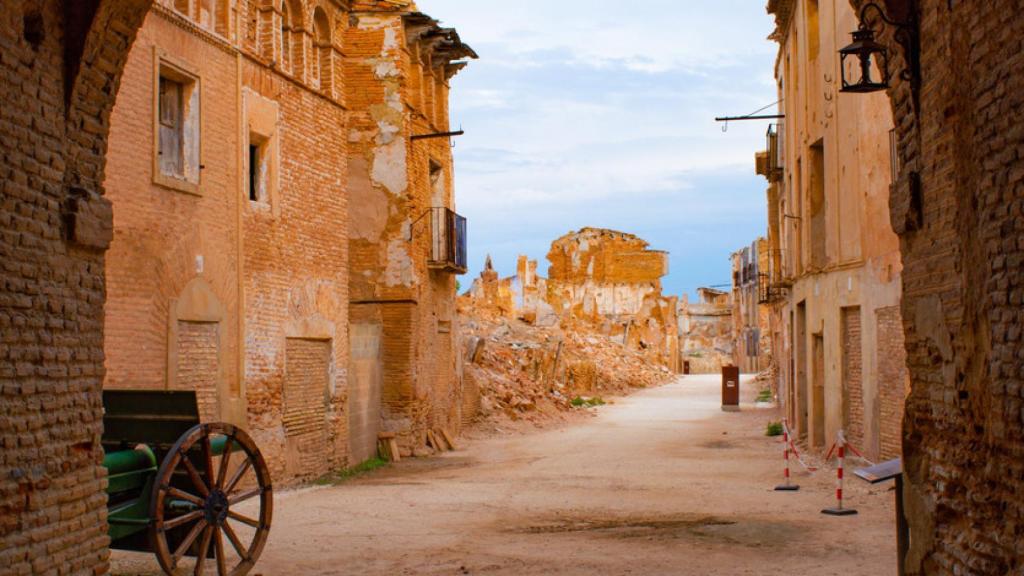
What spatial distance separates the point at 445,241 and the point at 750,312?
1561 inches

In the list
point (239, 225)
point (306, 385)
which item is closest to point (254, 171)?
point (239, 225)

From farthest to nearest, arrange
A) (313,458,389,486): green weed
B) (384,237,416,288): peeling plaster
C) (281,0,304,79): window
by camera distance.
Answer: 1. (384,237,416,288): peeling plaster
2. (313,458,389,486): green weed
3. (281,0,304,79): window

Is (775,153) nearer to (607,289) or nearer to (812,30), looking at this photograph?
(812,30)

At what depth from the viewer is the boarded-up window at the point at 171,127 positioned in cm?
1388

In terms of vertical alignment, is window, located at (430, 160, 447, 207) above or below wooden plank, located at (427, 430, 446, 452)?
above

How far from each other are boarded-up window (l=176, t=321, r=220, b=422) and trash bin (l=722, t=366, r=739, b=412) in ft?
75.8

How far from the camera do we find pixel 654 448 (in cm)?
2320

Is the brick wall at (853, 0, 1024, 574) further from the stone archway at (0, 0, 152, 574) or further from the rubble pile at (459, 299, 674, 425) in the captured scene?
the rubble pile at (459, 299, 674, 425)

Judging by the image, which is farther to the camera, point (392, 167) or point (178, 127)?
point (392, 167)

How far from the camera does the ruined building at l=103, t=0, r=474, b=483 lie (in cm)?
1323

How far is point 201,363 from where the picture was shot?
46.8 ft

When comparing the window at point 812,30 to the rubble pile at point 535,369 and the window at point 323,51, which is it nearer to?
the window at point 323,51

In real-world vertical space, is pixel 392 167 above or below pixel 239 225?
above

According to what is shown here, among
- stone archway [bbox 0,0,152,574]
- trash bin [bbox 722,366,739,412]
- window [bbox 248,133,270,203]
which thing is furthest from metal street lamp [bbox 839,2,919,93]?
trash bin [bbox 722,366,739,412]
